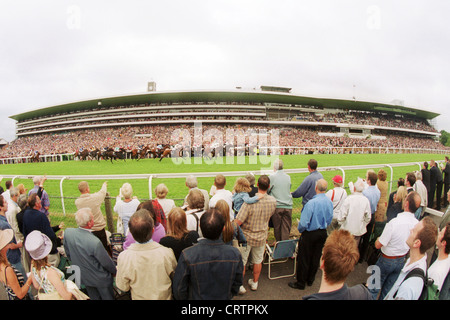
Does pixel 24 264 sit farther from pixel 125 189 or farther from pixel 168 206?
pixel 168 206

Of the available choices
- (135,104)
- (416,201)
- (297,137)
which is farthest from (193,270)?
(135,104)

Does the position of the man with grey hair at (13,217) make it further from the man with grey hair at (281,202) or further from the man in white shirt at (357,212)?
the man in white shirt at (357,212)

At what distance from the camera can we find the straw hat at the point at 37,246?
6.76 feet


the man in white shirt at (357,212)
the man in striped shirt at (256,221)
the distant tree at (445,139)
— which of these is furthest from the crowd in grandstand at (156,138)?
the distant tree at (445,139)

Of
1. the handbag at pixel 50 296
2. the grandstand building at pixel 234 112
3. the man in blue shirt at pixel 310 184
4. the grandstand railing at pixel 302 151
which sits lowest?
the grandstand railing at pixel 302 151

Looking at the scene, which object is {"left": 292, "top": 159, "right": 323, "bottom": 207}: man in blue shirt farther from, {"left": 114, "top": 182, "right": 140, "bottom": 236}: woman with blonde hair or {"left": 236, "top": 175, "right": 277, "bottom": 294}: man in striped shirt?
{"left": 114, "top": 182, "right": 140, "bottom": 236}: woman with blonde hair

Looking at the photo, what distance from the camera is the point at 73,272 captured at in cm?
261

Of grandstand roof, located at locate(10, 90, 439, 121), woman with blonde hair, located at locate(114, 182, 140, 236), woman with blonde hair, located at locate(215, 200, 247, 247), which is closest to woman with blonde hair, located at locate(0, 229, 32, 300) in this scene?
woman with blonde hair, located at locate(114, 182, 140, 236)

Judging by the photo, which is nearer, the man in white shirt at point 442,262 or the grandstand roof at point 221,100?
the man in white shirt at point 442,262

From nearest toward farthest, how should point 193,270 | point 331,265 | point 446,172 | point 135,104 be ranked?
point 331,265 → point 193,270 → point 446,172 → point 135,104

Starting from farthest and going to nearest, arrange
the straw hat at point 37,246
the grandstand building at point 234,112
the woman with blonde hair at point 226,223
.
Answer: the grandstand building at point 234,112, the woman with blonde hair at point 226,223, the straw hat at point 37,246

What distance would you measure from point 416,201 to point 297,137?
1528 inches

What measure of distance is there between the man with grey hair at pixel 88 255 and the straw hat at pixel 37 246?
29 cm

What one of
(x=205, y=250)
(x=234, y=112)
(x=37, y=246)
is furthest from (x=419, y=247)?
(x=234, y=112)
